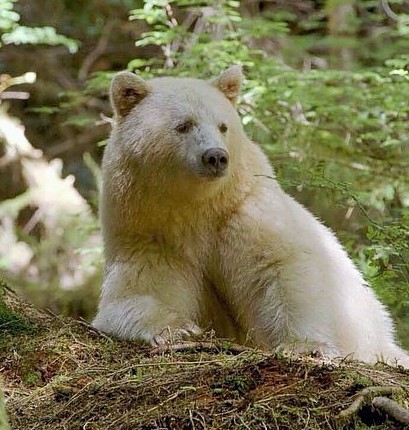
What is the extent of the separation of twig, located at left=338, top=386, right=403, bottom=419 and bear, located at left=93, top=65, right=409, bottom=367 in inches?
57.7

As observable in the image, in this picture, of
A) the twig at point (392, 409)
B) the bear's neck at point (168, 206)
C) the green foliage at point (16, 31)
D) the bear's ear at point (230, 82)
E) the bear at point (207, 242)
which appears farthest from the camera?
the green foliage at point (16, 31)

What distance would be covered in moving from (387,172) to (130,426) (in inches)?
229

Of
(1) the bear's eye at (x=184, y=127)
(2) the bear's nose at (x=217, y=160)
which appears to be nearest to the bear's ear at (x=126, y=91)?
(1) the bear's eye at (x=184, y=127)

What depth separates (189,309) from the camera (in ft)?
15.4

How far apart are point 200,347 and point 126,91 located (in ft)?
6.53

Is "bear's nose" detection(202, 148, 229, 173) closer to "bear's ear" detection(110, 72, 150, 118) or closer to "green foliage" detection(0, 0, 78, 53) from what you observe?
"bear's ear" detection(110, 72, 150, 118)

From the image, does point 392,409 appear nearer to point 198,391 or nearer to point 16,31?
point 198,391

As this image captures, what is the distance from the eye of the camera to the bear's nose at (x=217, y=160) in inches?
172

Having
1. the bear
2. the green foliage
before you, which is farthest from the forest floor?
the green foliage

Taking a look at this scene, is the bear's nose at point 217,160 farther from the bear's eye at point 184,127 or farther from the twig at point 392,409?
the twig at point 392,409

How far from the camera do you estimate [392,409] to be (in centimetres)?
269

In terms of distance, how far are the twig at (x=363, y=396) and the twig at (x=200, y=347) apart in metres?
0.87

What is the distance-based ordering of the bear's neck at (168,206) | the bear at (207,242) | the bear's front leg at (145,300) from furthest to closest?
the bear's neck at (168,206) → the bear at (207,242) → the bear's front leg at (145,300)

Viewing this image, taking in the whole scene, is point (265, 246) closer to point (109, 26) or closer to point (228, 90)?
point (228, 90)
